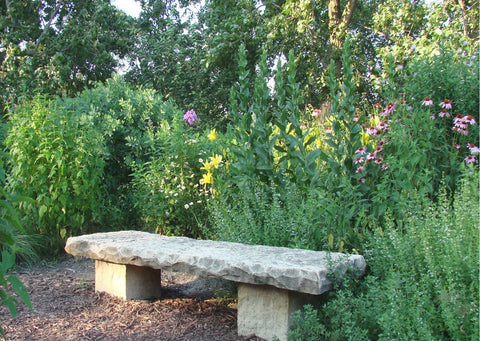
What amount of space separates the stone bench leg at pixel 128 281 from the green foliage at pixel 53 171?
124 centimetres

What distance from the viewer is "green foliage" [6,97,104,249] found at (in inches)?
182

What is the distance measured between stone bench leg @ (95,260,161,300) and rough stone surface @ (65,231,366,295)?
18 cm

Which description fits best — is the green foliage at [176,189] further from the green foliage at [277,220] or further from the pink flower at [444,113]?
the pink flower at [444,113]

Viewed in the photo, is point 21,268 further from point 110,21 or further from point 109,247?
point 110,21

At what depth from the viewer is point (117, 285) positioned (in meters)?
3.58

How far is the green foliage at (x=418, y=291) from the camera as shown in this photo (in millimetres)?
2145

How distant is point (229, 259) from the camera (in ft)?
9.01

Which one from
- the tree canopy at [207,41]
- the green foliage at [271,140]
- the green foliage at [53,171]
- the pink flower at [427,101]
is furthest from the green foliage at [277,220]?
the tree canopy at [207,41]

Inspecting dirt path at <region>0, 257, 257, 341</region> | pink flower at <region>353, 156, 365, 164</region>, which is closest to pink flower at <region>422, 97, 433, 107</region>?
pink flower at <region>353, 156, 365, 164</region>

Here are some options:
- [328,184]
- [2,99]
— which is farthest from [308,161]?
[2,99]

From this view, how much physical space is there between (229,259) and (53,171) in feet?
8.58

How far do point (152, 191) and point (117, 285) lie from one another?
59.1 inches

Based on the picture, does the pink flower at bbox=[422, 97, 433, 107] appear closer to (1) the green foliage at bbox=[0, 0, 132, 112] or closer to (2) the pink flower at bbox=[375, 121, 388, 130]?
(2) the pink flower at bbox=[375, 121, 388, 130]

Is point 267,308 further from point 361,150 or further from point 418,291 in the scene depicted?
point 361,150
